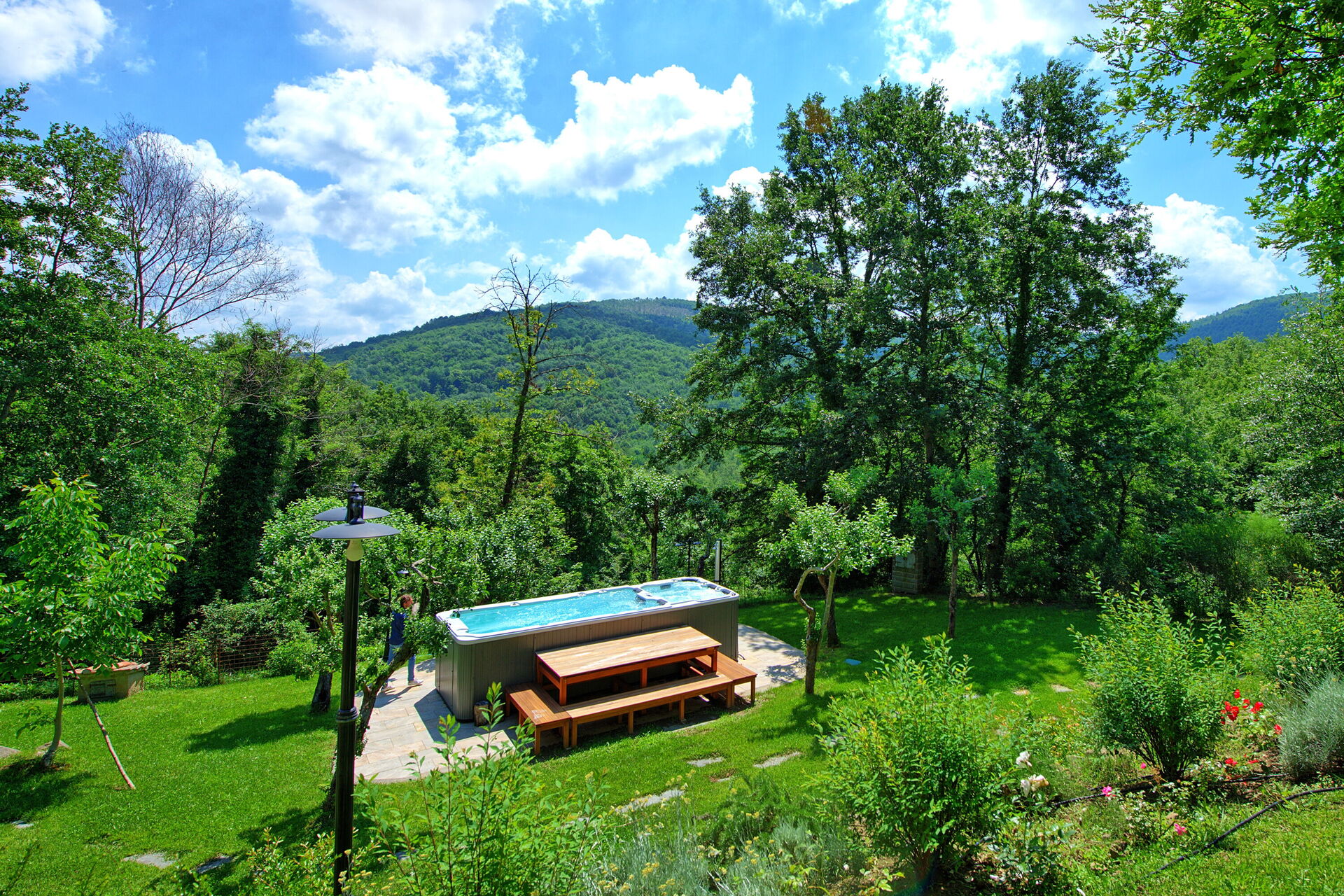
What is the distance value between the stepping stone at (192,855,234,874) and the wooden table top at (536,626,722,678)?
3.77 m

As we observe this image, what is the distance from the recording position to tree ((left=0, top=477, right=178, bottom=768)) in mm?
5359

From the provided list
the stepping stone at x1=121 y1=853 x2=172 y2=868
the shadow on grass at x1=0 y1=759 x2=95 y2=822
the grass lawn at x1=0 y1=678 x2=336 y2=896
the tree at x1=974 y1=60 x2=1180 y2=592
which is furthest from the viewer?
the tree at x1=974 y1=60 x2=1180 y2=592

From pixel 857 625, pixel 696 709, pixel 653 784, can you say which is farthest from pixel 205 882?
pixel 857 625

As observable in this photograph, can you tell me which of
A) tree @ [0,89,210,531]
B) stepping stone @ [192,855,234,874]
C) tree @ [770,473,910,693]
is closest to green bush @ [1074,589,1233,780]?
tree @ [770,473,910,693]

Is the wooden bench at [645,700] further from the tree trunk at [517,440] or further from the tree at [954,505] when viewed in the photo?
the tree trunk at [517,440]

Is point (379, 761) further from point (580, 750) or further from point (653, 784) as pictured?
point (653, 784)

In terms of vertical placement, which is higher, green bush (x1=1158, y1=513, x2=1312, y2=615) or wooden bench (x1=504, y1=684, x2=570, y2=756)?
green bush (x1=1158, y1=513, x2=1312, y2=615)

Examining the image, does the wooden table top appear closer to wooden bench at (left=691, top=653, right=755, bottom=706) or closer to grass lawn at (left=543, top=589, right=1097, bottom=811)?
wooden bench at (left=691, top=653, right=755, bottom=706)

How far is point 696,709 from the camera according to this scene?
8.98 meters

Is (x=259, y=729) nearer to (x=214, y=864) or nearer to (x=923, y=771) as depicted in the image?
(x=214, y=864)

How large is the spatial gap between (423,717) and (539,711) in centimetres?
197

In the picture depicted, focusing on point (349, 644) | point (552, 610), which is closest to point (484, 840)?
point (349, 644)

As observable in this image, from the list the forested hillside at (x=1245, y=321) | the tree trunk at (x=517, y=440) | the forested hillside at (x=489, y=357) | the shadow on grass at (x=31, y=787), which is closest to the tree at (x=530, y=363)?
the tree trunk at (x=517, y=440)

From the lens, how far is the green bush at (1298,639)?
18.6ft
